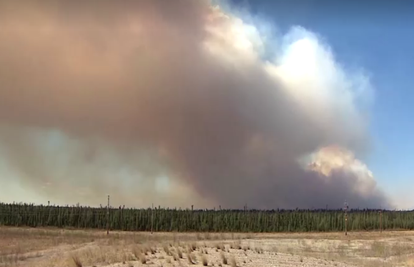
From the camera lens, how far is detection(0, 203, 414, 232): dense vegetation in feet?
212

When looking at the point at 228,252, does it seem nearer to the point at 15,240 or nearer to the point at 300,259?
the point at 300,259

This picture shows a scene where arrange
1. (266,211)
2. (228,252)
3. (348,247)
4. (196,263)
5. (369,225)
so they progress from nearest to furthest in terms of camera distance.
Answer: (196,263) → (228,252) → (348,247) → (369,225) → (266,211)

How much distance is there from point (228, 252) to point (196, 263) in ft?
11.8

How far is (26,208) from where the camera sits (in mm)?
70750

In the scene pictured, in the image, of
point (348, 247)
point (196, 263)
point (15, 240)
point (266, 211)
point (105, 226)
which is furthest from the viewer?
point (266, 211)

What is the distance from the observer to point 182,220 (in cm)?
6731

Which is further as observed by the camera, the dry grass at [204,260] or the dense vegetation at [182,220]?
the dense vegetation at [182,220]

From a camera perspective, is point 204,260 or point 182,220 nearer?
point 204,260

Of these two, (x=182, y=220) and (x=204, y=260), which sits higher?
(x=182, y=220)

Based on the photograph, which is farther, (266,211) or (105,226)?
(266,211)

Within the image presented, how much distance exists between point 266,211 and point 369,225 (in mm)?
13123

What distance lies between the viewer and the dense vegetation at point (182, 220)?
64688mm

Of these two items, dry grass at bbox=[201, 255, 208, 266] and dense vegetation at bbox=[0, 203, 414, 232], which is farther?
dense vegetation at bbox=[0, 203, 414, 232]

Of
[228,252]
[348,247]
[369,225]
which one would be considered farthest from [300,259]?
[369,225]
